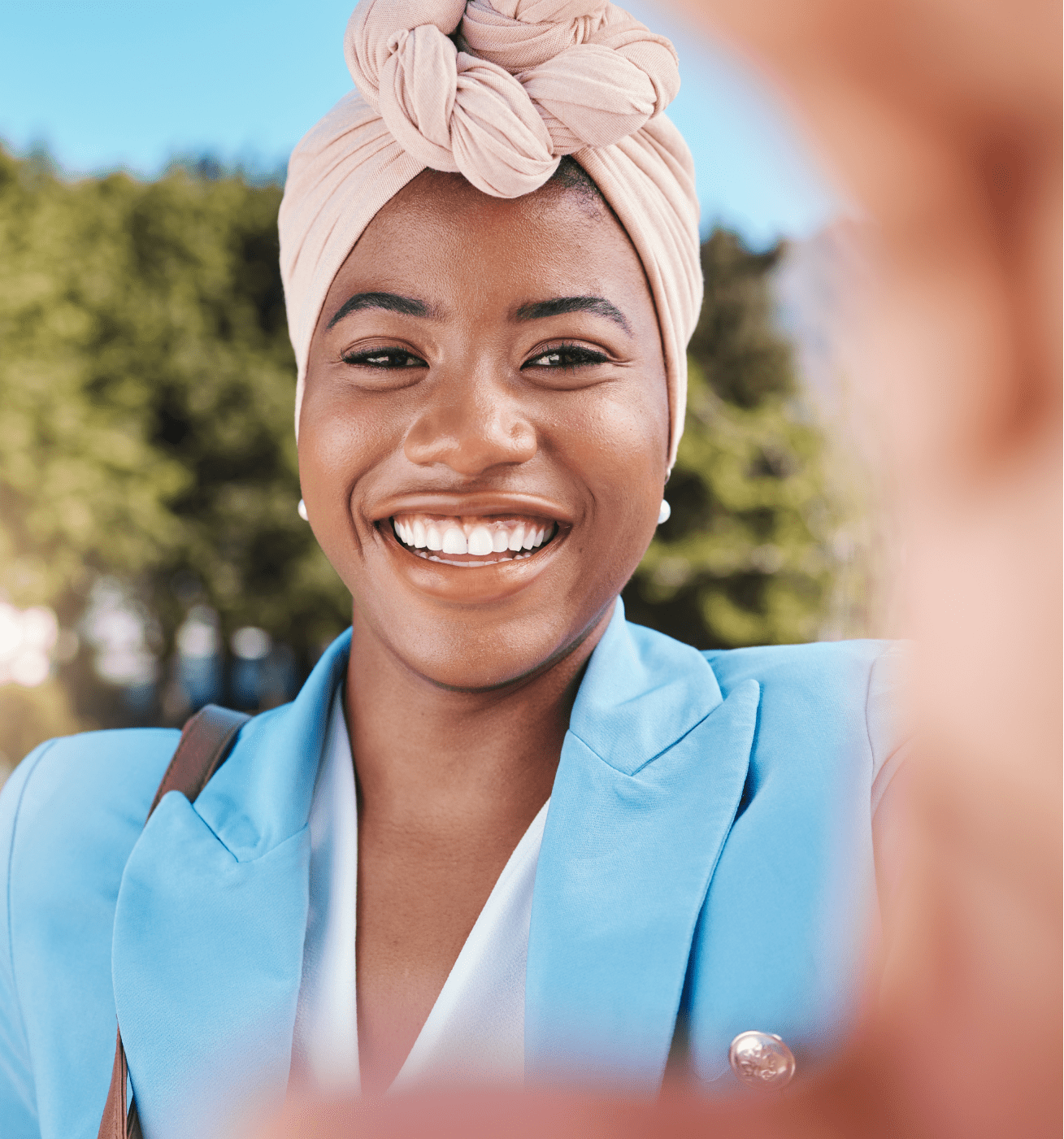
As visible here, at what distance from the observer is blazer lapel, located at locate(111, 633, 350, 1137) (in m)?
1.33

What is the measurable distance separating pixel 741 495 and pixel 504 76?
27.4 feet

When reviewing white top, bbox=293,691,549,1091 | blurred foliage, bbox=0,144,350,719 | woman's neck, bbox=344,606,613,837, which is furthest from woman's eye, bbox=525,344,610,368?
blurred foliage, bbox=0,144,350,719

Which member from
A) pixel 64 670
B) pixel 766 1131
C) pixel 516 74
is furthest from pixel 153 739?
pixel 64 670

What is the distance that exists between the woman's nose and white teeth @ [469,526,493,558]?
94mm

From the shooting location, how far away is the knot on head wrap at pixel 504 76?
4.02 feet

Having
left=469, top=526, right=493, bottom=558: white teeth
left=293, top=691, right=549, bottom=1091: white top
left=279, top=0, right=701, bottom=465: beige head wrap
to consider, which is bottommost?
left=293, top=691, right=549, bottom=1091: white top

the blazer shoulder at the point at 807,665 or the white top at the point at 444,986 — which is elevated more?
the blazer shoulder at the point at 807,665

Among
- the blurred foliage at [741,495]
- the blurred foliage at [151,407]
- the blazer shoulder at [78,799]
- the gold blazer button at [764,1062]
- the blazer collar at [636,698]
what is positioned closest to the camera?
the gold blazer button at [764,1062]

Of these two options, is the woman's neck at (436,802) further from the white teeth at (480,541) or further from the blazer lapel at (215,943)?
the white teeth at (480,541)

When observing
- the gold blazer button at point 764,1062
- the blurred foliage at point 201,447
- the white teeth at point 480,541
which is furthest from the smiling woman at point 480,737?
the blurred foliage at point 201,447

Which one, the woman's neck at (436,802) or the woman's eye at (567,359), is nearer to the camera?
the woman's eye at (567,359)

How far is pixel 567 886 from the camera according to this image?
129cm

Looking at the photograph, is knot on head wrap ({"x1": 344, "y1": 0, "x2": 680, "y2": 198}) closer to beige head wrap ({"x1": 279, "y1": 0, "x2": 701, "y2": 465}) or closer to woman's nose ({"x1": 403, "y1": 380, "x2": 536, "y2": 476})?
beige head wrap ({"x1": 279, "y1": 0, "x2": 701, "y2": 465})

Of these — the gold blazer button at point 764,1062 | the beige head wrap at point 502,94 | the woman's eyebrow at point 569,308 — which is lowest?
the gold blazer button at point 764,1062
